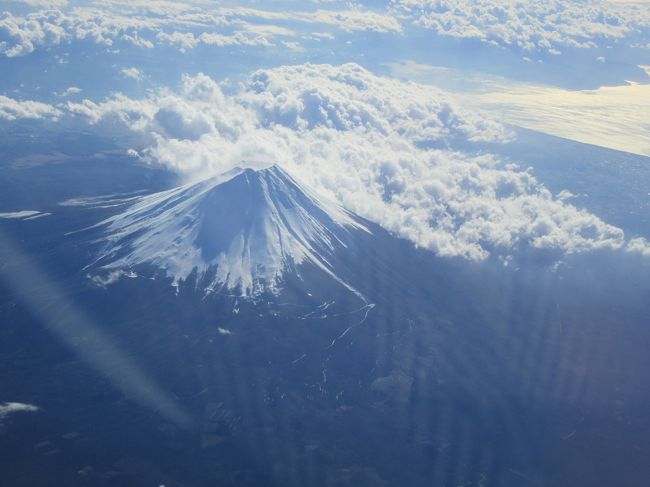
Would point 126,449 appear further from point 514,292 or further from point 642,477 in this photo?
point 514,292

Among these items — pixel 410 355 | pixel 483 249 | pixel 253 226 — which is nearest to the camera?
pixel 410 355

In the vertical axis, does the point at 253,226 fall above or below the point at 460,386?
above

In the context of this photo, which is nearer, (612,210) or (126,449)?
(126,449)

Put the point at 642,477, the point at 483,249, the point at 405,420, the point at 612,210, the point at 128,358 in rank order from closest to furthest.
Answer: the point at 642,477
the point at 405,420
the point at 128,358
the point at 483,249
the point at 612,210

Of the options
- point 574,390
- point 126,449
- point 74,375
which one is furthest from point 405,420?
point 74,375

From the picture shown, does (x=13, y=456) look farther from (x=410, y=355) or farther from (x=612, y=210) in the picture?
(x=612, y=210)

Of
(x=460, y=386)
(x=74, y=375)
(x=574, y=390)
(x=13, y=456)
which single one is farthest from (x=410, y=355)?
(x=13, y=456)
